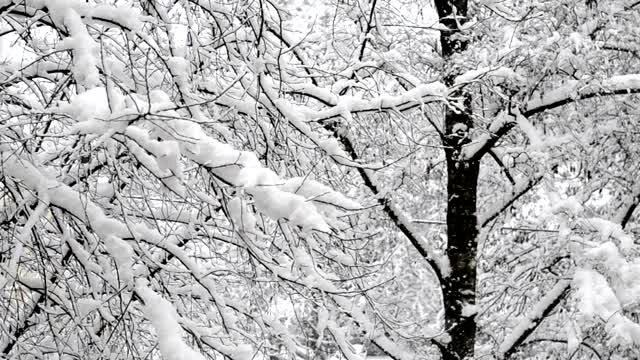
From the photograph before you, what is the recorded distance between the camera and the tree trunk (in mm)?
5770

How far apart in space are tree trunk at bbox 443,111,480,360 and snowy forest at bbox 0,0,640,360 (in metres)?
0.02

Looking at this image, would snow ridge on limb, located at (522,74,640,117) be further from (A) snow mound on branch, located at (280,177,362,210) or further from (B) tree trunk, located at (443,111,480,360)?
(A) snow mound on branch, located at (280,177,362,210)

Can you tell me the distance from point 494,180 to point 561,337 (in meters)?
1.76

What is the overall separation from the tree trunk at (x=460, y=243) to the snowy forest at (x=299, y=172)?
2 cm

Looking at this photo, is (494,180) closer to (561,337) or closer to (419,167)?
(419,167)

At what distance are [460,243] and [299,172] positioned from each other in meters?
2.75

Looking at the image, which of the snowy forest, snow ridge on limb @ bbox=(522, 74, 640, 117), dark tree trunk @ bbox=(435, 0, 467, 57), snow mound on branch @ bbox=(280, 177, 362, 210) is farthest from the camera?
dark tree trunk @ bbox=(435, 0, 467, 57)

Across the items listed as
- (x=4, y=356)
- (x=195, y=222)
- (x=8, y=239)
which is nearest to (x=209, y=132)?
(x=195, y=222)

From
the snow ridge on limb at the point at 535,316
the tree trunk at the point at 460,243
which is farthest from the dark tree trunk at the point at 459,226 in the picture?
the snow ridge on limb at the point at 535,316

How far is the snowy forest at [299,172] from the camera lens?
2.34 meters

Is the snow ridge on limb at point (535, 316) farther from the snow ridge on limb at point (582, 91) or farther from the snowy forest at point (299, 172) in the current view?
the snow ridge on limb at point (582, 91)

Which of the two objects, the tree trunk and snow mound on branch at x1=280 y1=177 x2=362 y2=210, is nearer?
snow mound on branch at x1=280 y1=177 x2=362 y2=210

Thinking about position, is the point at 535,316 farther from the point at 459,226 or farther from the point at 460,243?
the point at 459,226

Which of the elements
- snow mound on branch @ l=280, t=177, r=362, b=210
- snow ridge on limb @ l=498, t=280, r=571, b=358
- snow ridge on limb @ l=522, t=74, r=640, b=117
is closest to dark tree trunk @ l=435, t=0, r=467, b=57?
snow ridge on limb @ l=522, t=74, r=640, b=117
